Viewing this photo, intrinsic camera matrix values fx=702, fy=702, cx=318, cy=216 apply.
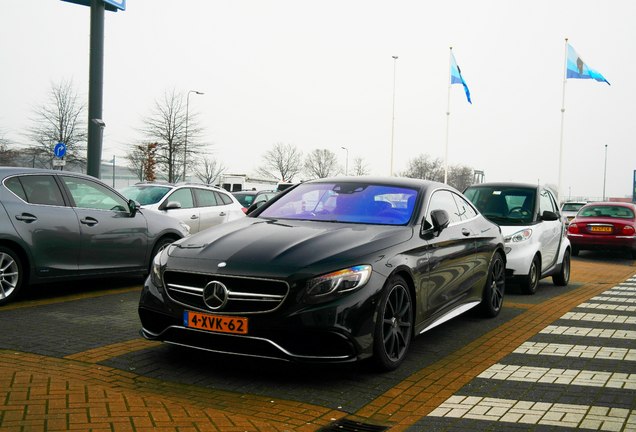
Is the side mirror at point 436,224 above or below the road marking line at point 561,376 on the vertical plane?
above

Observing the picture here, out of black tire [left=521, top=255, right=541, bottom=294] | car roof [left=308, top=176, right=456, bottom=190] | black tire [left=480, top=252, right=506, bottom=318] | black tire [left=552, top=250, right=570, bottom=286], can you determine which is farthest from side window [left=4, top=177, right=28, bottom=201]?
black tire [left=552, top=250, right=570, bottom=286]

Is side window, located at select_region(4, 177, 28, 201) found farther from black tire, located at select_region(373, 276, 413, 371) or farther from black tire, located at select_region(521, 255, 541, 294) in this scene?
black tire, located at select_region(521, 255, 541, 294)

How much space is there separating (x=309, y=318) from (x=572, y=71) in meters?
31.0

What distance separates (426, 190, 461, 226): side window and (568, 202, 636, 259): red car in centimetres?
1293

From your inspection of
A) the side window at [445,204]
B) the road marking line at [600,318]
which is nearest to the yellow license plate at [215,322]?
the side window at [445,204]

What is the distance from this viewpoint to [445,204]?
23.1 ft

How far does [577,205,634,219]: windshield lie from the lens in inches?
760

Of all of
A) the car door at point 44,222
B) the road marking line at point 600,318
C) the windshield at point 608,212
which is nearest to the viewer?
the car door at point 44,222

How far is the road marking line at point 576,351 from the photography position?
620cm

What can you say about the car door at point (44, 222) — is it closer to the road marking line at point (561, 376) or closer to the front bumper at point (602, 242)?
the road marking line at point (561, 376)

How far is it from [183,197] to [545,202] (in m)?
6.78

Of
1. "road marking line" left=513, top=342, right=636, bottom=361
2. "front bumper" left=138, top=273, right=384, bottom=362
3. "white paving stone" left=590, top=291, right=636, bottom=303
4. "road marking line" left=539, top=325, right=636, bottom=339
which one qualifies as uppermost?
"front bumper" left=138, top=273, right=384, bottom=362

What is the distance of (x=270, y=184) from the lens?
75062 millimetres

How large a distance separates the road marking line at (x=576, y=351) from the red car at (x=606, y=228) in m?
13.1
